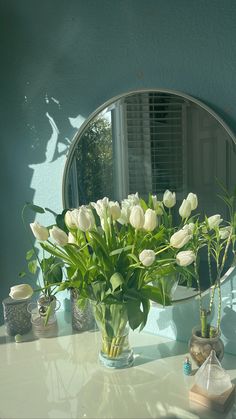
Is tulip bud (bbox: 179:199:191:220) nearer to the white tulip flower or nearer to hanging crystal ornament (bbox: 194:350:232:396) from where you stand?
the white tulip flower

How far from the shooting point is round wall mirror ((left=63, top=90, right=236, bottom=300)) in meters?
1.11

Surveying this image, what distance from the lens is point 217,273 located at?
3.69ft

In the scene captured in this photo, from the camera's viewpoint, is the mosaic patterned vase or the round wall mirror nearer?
the round wall mirror

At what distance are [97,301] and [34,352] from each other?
0.34 m

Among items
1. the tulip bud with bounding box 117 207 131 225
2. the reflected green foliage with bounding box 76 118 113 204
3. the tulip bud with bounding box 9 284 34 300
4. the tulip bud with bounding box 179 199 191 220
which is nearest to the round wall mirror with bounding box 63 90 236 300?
the reflected green foliage with bounding box 76 118 113 204

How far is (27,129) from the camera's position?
1.54m

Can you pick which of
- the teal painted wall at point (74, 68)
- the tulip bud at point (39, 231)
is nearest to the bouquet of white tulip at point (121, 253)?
the tulip bud at point (39, 231)

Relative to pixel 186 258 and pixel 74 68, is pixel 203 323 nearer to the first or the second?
pixel 186 258

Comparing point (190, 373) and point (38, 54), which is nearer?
point (190, 373)

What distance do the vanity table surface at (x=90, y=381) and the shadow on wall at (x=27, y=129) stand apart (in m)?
0.47

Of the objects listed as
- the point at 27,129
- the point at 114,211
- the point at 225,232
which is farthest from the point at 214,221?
the point at 27,129

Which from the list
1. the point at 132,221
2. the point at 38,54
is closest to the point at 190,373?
the point at 132,221

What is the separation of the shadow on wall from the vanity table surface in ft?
1.55

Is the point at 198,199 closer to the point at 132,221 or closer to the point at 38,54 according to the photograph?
the point at 132,221
